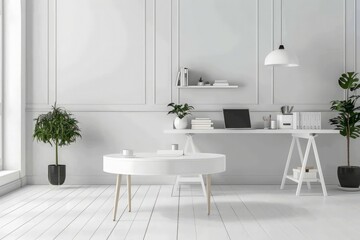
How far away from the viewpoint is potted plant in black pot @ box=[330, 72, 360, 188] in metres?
5.80

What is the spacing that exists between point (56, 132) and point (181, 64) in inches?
72.6

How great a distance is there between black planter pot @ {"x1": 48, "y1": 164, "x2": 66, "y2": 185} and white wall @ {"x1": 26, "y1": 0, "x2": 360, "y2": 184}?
357 millimetres

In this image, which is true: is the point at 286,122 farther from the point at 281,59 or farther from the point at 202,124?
the point at 202,124

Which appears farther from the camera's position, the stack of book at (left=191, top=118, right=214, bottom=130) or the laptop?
the laptop

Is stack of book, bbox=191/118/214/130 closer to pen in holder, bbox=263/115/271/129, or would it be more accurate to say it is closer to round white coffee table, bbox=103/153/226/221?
pen in holder, bbox=263/115/271/129

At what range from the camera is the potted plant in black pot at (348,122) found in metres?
5.80

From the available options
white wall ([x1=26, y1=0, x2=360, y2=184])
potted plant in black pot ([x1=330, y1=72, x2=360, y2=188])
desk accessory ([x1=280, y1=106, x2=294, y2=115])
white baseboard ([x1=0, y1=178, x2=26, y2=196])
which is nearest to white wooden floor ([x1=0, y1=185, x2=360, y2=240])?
white baseboard ([x1=0, y1=178, x2=26, y2=196])

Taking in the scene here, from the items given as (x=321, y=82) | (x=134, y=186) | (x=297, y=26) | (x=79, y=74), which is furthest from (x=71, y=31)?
(x=321, y=82)

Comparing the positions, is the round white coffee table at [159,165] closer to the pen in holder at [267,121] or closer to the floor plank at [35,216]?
the floor plank at [35,216]

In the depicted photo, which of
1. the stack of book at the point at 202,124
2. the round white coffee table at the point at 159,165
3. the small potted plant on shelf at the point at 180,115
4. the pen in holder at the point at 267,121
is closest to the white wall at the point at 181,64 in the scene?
the pen in holder at the point at 267,121

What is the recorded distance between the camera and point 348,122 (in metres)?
5.83

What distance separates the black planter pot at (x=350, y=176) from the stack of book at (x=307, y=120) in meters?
0.62

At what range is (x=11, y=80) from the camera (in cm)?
615

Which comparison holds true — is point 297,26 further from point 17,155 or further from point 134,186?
point 17,155
